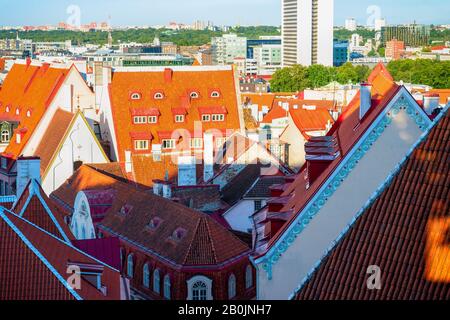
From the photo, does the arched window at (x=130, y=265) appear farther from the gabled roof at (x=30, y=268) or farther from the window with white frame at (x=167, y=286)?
the gabled roof at (x=30, y=268)

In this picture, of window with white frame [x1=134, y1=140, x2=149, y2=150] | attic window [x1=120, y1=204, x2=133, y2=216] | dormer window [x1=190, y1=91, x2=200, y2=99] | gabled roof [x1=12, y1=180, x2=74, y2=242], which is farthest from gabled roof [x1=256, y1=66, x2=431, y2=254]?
dormer window [x1=190, y1=91, x2=200, y2=99]

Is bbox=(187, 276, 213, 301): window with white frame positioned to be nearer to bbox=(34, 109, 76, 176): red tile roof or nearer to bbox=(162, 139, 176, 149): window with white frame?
bbox=(34, 109, 76, 176): red tile roof

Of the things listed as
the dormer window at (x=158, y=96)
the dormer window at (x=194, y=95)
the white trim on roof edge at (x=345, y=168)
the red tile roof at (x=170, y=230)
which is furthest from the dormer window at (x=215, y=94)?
the white trim on roof edge at (x=345, y=168)

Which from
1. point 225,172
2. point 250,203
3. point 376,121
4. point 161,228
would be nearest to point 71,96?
point 225,172

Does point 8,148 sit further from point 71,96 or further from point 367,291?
point 367,291

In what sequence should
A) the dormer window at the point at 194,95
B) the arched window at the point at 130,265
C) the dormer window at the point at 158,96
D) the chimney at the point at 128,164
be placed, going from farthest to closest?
1. the dormer window at the point at 194,95
2. the dormer window at the point at 158,96
3. the chimney at the point at 128,164
4. the arched window at the point at 130,265
